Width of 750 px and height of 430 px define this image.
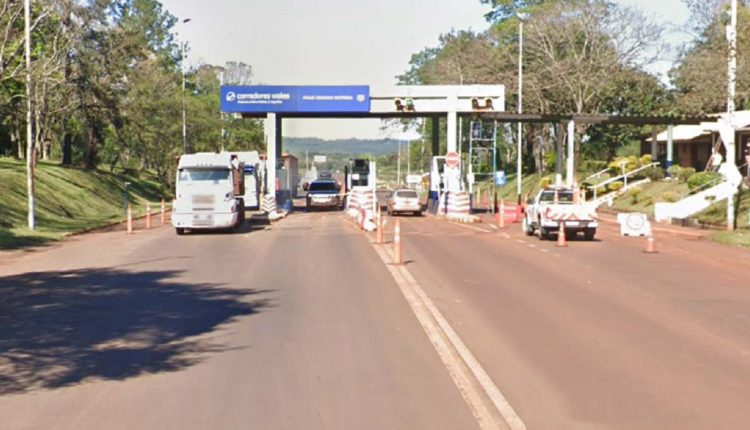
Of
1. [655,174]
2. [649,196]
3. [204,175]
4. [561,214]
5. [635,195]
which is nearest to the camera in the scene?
[561,214]

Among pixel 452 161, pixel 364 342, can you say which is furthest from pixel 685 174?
pixel 364 342

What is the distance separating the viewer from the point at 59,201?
45906 mm

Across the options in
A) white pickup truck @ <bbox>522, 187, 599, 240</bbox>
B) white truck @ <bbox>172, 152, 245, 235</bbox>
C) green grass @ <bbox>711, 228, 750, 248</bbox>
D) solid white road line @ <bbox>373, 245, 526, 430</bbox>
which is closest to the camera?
solid white road line @ <bbox>373, 245, 526, 430</bbox>

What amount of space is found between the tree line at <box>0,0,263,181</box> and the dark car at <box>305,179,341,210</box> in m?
12.1

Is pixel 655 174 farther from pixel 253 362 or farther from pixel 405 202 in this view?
pixel 253 362

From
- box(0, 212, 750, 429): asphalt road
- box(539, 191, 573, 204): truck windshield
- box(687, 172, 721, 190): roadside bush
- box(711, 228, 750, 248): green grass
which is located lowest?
box(711, 228, 750, 248): green grass

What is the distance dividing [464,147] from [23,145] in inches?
1864

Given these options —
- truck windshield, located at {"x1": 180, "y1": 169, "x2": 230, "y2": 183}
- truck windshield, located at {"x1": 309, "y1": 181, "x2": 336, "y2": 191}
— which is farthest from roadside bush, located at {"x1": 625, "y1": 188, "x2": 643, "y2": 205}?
truck windshield, located at {"x1": 180, "y1": 169, "x2": 230, "y2": 183}

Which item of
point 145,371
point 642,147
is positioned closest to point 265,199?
point 145,371

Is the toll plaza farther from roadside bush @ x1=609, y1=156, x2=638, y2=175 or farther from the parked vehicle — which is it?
roadside bush @ x1=609, y1=156, x2=638, y2=175

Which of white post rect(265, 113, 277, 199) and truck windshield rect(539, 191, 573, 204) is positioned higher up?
white post rect(265, 113, 277, 199)

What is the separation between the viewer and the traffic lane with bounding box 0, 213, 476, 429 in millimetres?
8461

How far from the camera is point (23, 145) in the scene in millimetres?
74250

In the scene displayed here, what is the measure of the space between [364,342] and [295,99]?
42139mm
